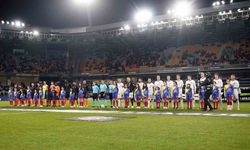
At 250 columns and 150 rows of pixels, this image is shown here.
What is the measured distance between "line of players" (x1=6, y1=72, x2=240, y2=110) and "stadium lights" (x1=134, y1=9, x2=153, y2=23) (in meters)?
22.7

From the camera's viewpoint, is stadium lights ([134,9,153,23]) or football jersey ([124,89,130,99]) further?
stadium lights ([134,9,153,23])

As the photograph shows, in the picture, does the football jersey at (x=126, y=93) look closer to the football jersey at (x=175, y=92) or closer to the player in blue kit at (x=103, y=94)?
the player in blue kit at (x=103, y=94)

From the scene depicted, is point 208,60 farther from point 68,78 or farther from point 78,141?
point 78,141

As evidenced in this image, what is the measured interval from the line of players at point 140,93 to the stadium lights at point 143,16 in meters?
22.7

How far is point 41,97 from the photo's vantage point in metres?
29.9

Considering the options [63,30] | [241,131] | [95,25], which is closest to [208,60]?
[95,25]

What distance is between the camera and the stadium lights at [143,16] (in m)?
48.0

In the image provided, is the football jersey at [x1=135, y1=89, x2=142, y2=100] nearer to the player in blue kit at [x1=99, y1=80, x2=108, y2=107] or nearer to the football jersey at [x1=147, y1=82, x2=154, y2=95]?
the football jersey at [x1=147, y1=82, x2=154, y2=95]

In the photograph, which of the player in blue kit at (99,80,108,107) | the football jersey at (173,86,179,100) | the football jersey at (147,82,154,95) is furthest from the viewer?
the player in blue kit at (99,80,108,107)

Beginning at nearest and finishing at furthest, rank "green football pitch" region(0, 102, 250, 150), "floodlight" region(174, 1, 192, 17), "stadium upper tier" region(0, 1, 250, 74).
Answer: "green football pitch" region(0, 102, 250, 150) → "floodlight" region(174, 1, 192, 17) → "stadium upper tier" region(0, 1, 250, 74)

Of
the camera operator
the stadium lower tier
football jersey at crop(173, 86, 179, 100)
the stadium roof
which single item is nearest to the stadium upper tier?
the stadium roof

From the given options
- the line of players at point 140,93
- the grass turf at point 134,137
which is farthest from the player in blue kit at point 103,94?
the grass turf at point 134,137

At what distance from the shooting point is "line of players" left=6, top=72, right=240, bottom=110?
20234 millimetres

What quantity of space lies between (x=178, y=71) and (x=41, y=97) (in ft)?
71.2
